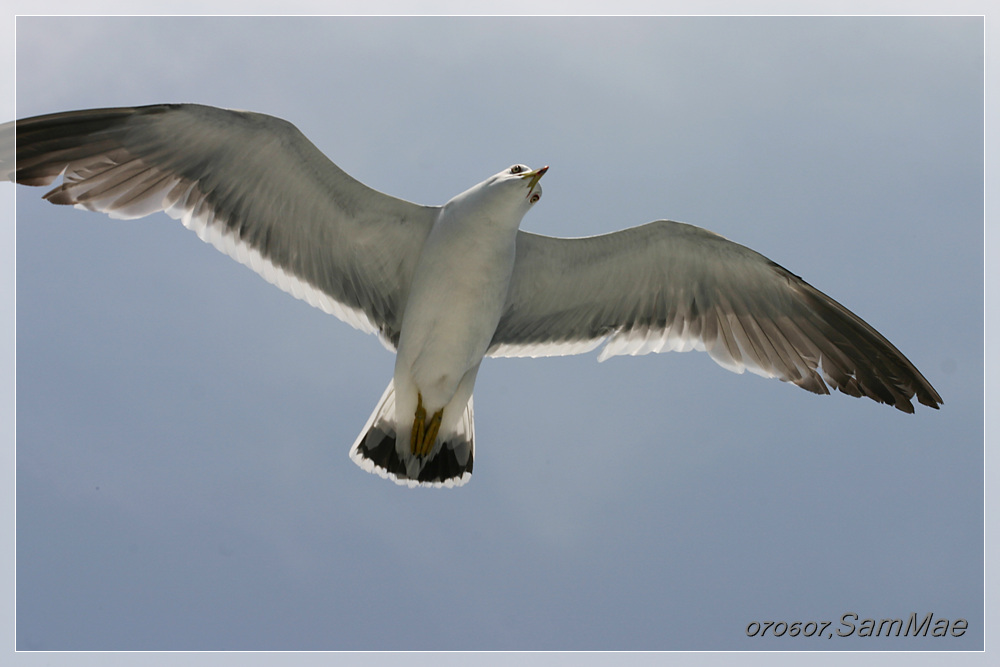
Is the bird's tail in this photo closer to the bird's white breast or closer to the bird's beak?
the bird's white breast

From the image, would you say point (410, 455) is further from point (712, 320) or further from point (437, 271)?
point (712, 320)

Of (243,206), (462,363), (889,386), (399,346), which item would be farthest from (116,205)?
(889,386)

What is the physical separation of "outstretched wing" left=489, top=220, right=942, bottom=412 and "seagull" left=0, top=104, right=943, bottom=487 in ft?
0.04

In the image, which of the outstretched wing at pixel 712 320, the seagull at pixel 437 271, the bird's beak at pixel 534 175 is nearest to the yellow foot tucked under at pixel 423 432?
the seagull at pixel 437 271

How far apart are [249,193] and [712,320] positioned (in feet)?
12.7

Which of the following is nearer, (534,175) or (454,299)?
(534,175)

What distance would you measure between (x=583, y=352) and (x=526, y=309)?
2.25ft

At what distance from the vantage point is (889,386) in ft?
25.0

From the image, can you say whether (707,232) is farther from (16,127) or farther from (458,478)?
(16,127)

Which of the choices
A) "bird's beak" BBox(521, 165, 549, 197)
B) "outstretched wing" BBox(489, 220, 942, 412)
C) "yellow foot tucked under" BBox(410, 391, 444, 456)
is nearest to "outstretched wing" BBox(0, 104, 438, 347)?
"yellow foot tucked under" BBox(410, 391, 444, 456)

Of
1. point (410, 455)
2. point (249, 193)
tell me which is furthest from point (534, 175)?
point (410, 455)

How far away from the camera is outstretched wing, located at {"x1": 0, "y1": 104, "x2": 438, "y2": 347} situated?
654 centimetres

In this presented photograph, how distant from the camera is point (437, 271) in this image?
6750 mm

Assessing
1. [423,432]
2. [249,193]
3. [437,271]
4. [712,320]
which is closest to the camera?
[437,271]
